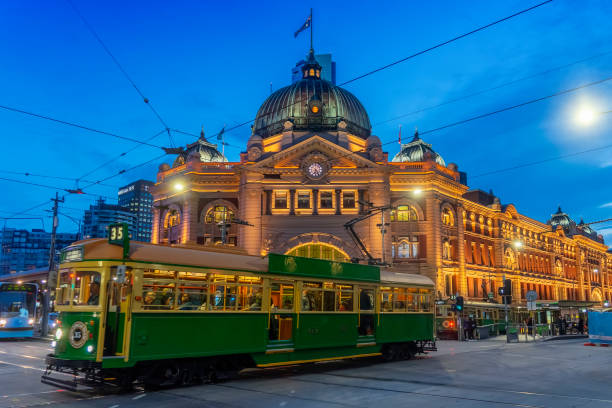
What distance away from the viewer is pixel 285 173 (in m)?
49.8

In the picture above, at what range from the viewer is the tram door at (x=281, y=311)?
16.4 metres

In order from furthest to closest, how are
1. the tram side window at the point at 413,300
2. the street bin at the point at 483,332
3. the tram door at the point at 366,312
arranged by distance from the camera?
the street bin at the point at 483,332
the tram side window at the point at 413,300
the tram door at the point at 366,312

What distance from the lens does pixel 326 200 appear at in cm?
4988

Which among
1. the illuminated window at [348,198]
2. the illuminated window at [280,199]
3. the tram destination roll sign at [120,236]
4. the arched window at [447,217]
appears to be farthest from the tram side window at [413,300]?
the arched window at [447,217]

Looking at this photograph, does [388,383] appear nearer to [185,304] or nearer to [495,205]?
[185,304]

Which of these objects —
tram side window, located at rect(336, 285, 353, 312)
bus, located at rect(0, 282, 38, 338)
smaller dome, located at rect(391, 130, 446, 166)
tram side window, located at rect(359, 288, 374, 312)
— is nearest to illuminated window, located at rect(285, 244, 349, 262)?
smaller dome, located at rect(391, 130, 446, 166)

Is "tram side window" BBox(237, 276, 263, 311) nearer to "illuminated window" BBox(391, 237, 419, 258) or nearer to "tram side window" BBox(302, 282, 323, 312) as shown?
"tram side window" BBox(302, 282, 323, 312)

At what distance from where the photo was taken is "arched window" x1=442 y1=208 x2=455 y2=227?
180 ft

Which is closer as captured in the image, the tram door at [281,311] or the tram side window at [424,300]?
the tram door at [281,311]

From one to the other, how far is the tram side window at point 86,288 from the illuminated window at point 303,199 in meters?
36.5

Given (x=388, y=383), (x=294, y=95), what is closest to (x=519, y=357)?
(x=388, y=383)

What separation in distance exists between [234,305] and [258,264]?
57.2 inches

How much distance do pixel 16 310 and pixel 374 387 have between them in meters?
27.8

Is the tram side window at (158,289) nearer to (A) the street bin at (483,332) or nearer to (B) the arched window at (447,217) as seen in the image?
(A) the street bin at (483,332)
